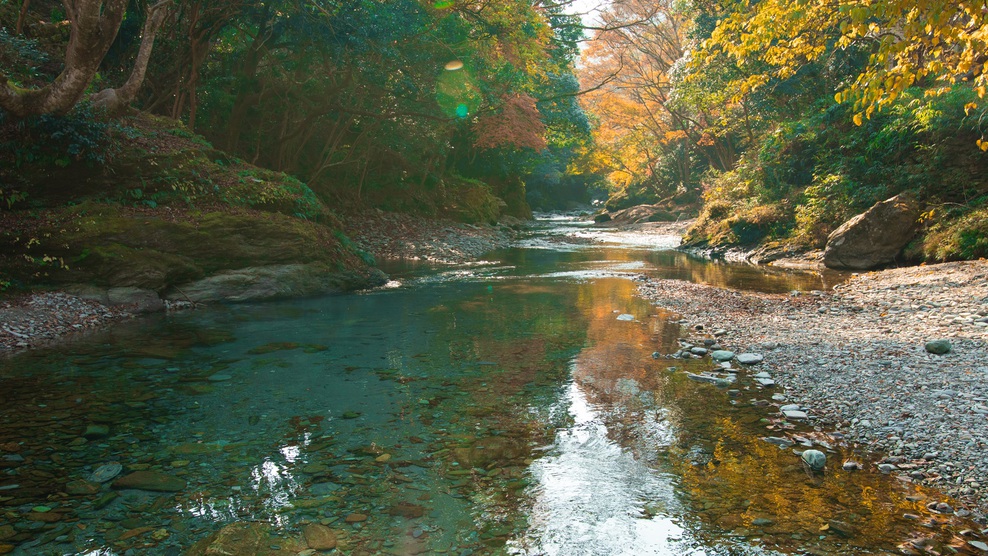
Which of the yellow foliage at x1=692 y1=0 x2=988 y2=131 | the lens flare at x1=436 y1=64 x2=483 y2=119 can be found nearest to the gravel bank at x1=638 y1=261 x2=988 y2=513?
the yellow foliage at x1=692 y1=0 x2=988 y2=131

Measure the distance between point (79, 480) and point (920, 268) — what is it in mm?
13268

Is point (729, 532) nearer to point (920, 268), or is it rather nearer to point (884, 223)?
point (920, 268)

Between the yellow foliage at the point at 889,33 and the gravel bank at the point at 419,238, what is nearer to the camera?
the yellow foliage at the point at 889,33

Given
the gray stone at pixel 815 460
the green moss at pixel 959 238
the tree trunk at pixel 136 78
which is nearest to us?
the gray stone at pixel 815 460

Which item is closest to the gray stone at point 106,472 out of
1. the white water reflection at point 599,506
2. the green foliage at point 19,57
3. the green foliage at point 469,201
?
the white water reflection at point 599,506

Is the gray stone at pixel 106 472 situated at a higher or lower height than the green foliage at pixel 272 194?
lower

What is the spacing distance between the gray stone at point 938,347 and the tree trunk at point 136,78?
11.2m

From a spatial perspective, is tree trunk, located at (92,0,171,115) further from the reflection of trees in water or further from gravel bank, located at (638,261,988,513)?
gravel bank, located at (638,261,988,513)

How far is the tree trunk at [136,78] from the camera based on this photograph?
9164mm

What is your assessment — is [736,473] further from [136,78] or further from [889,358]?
[136,78]

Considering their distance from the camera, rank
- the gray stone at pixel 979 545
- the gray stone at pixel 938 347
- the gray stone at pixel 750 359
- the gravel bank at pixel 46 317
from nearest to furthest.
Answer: the gray stone at pixel 979 545, the gray stone at pixel 938 347, the gray stone at pixel 750 359, the gravel bank at pixel 46 317

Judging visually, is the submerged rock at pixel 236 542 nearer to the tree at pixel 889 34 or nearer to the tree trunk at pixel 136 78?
the tree at pixel 889 34

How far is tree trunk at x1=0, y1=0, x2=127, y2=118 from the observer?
7.36 metres

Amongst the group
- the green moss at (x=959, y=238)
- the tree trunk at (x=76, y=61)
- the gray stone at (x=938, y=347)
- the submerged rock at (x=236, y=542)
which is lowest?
the submerged rock at (x=236, y=542)
